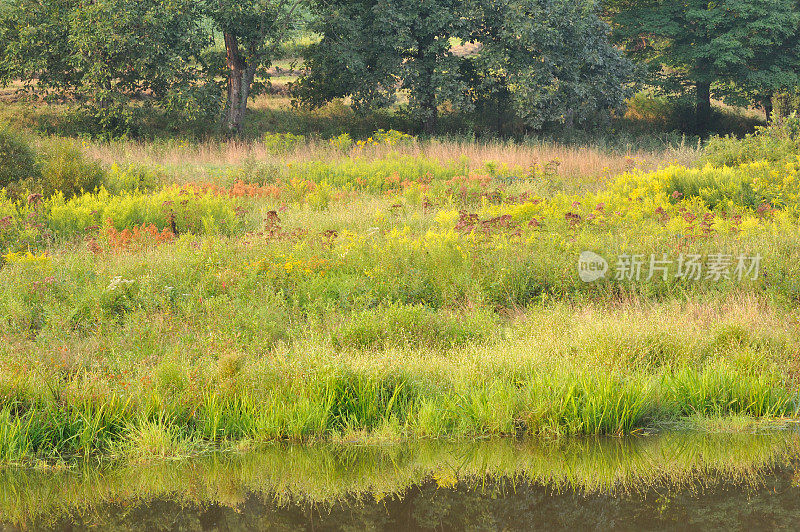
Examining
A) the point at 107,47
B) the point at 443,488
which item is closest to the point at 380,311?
the point at 443,488

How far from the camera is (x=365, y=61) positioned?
24672 millimetres

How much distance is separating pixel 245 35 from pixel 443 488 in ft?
68.4

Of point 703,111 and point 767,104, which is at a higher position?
point 767,104

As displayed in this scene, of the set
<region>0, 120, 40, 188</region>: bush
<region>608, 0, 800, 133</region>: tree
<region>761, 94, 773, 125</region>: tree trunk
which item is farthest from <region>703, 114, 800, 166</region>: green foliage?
<region>761, 94, 773, 125</region>: tree trunk

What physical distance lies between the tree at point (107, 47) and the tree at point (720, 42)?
17962 millimetres

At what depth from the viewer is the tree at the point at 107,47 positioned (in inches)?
814

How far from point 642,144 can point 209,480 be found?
889 inches

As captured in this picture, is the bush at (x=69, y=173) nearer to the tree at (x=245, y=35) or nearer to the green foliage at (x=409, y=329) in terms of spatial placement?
the green foliage at (x=409, y=329)

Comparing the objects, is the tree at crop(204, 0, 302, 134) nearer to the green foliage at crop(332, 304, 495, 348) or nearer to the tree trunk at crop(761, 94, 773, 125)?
the green foliage at crop(332, 304, 495, 348)

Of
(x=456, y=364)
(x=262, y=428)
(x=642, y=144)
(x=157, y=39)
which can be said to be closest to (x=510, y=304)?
(x=456, y=364)

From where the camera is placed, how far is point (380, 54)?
24.4 meters

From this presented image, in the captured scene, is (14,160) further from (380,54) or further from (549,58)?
(549,58)

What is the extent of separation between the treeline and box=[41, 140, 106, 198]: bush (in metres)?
8.99

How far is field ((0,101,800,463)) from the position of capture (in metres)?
5.83
